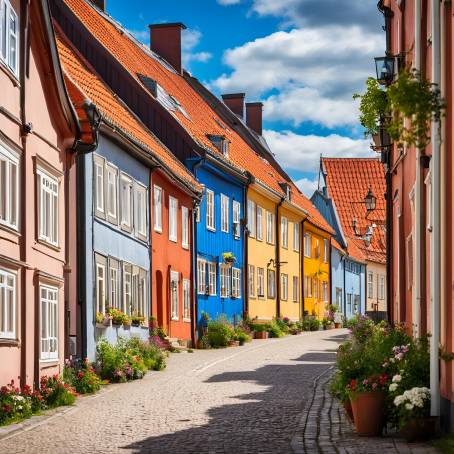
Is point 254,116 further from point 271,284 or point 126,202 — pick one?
point 126,202

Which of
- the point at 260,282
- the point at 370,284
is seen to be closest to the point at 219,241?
the point at 260,282

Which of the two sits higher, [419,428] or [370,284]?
[370,284]

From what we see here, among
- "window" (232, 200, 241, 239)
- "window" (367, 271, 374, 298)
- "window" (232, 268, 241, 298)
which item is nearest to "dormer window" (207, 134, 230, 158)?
Answer: "window" (232, 200, 241, 239)

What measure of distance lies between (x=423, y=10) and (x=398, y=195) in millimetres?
5878

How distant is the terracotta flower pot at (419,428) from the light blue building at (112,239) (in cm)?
1037

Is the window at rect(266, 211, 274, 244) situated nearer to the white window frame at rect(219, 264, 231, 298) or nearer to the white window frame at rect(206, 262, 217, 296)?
the white window frame at rect(219, 264, 231, 298)

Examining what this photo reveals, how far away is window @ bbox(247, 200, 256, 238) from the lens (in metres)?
41.9

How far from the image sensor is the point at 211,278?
36906 mm

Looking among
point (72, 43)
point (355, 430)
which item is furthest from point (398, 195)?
point (72, 43)

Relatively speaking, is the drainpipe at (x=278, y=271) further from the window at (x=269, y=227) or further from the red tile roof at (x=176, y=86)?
the red tile roof at (x=176, y=86)

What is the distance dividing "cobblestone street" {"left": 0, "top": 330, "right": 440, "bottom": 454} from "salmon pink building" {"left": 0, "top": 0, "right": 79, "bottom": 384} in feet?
4.65

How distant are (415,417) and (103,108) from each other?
48.3 feet

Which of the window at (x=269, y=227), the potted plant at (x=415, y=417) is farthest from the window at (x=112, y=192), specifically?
the window at (x=269, y=227)

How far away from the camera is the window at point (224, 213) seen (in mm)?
38469
